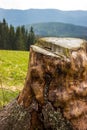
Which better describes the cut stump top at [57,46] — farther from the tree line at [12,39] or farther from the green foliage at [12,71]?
the tree line at [12,39]

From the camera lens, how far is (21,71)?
26031 mm

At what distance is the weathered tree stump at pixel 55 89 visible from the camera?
6.77 m

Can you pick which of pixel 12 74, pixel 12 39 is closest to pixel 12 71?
pixel 12 74

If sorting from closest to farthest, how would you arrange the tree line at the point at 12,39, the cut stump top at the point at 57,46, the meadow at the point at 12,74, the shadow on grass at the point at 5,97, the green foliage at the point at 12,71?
the cut stump top at the point at 57,46 < the shadow on grass at the point at 5,97 < the meadow at the point at 12,74 < the green foliage at the point at 12,71 < the tree line at the point at 12,39

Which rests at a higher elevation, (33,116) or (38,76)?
(38,76)

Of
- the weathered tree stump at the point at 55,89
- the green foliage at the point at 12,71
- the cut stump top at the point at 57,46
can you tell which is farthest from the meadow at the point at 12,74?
the cut stump top at the point at 57,46

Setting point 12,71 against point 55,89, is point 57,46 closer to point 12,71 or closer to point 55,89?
point 55,89

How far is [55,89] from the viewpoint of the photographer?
6840 millimetres

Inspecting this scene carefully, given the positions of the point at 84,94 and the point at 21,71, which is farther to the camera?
the point at 21,71

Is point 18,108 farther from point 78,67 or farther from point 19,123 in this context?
point 78,67

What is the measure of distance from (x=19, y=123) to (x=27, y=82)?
0.86 meters

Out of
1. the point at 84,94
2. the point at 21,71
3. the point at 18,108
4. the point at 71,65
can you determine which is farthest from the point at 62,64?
the point at 21,71

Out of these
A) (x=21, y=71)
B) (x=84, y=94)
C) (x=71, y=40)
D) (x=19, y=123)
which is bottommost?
(x=21, y=71)

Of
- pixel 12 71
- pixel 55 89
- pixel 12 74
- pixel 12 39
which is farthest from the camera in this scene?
pixel 12 39
